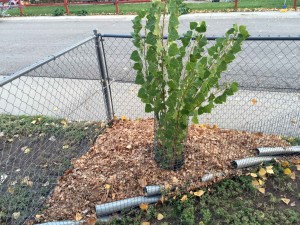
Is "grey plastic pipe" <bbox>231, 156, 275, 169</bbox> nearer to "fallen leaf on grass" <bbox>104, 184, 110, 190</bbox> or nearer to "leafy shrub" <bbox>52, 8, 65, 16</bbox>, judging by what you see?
"fallen leaf on grass" <bbox>104, 184, 110, 190</bbox>

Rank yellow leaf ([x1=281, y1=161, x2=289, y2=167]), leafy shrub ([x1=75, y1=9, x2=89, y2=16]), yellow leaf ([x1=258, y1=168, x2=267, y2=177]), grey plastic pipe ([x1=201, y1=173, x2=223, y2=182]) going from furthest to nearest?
leafy shrub ([x1=75, y1=9, x2=89, y2=16]) → yellow leaf ([x1=281, y1=161, x2=289, y2=167]) → yellow leaf ([x1=258, y1=168, x2=267, y2=177]) → grey plastic pipe ([x1=201, y1=173, x2=223, y2=182])

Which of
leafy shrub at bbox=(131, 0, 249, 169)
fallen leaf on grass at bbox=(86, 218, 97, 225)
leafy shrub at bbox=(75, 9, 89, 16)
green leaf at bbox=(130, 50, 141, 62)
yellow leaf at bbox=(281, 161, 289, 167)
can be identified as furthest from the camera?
leafy shrub at bbox=(75, 9, 89, 16)

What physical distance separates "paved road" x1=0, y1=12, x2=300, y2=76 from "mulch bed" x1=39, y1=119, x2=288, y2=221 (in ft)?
14.1

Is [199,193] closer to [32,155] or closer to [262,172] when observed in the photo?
[262,172]

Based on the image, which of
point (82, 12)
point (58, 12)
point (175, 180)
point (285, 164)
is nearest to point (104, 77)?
point (175, 180)

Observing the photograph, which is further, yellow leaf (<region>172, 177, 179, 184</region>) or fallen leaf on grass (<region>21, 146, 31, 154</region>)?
fallen leaf on grass (<region>21, 146, 31, 154</region>)

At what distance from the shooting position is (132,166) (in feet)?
10.1

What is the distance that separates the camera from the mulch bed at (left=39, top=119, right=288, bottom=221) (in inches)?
112

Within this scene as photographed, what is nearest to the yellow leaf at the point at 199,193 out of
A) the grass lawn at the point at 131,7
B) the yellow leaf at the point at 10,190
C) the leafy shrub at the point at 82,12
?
the yellow leaf at the point at 10,190

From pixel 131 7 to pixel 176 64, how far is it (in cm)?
1250

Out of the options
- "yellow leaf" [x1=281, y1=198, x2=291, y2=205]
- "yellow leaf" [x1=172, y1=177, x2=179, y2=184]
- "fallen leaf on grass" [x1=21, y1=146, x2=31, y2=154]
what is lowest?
"yellow leaf" [x1=281, y1=198, x2=291, y2=205]

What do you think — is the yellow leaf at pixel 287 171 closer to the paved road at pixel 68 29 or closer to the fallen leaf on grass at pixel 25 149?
the fallen leaf on grass at pixel 25 149

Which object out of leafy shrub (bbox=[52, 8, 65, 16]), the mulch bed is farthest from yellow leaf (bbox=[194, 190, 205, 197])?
leafy shrub (bbox=[52, 8, 65, 16])

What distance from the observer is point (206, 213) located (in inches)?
103
